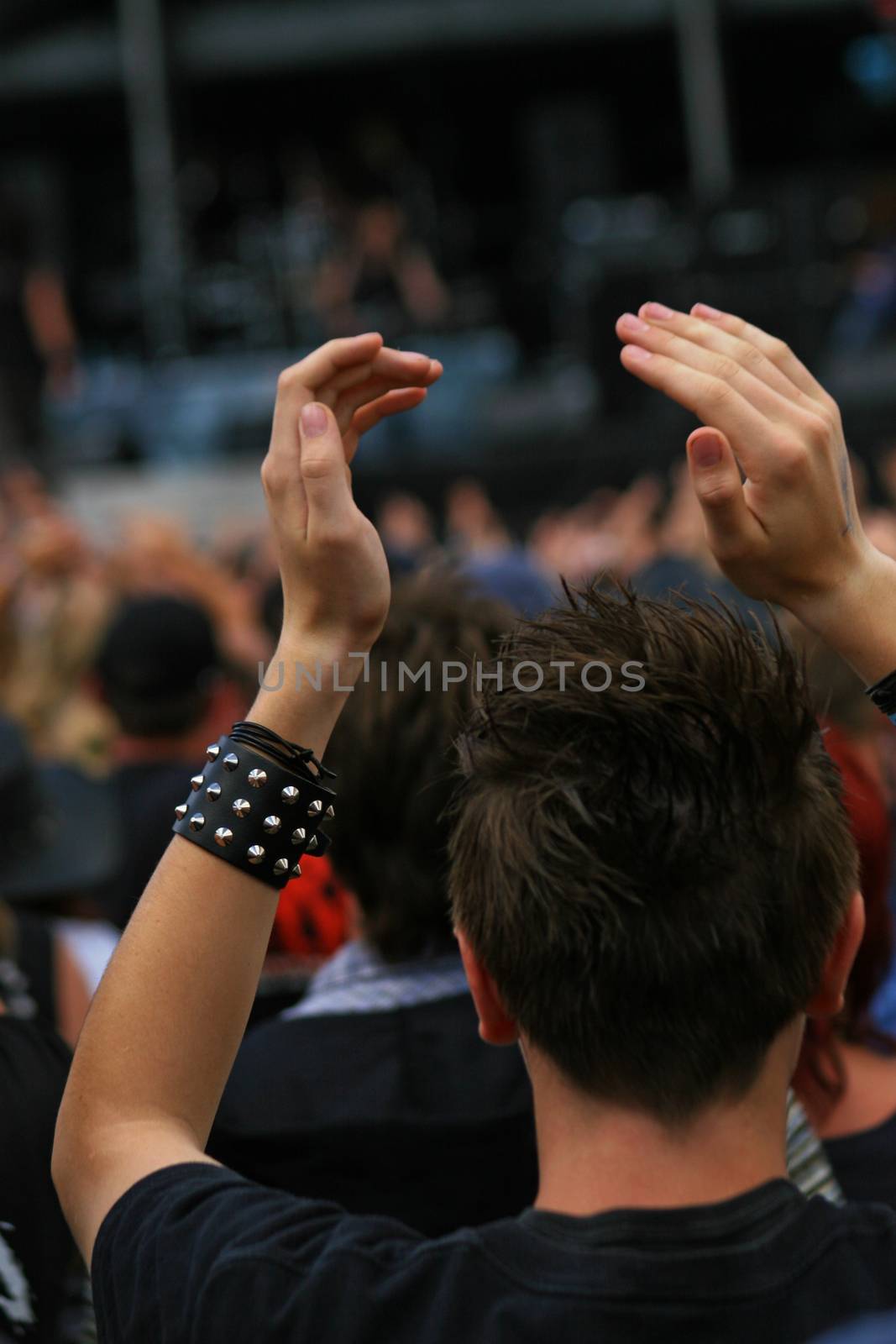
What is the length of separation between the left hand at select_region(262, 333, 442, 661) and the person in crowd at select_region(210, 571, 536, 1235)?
273 millimetres

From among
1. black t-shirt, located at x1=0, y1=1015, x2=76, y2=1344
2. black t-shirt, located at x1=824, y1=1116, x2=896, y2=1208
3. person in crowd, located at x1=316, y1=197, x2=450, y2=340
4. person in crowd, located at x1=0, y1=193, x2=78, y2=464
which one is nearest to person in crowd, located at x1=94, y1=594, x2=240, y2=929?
black t-shirt, located at x1=0, y1=1015, x2=76, y2=1344

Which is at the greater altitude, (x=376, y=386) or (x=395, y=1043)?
(x=376, y=386)

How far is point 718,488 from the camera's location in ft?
3.69

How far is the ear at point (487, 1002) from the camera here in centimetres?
110

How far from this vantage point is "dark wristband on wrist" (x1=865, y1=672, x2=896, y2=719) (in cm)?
116

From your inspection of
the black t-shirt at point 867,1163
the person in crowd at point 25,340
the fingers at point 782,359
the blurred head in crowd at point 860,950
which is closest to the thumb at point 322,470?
the fingers at point 782,359

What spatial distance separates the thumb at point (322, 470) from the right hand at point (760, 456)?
0.77 feet

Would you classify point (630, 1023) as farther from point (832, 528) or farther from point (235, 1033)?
point (832, 528)

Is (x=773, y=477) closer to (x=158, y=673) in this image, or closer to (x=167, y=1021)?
(x=167, y=1021)

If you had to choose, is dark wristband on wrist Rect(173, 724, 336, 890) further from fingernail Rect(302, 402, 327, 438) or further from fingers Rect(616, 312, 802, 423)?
fingers Rect(616, 312, 802, 423)

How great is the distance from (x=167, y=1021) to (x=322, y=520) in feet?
1.24

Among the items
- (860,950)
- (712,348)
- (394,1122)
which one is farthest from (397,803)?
(712,348)

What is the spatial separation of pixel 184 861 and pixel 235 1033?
0.13 meters

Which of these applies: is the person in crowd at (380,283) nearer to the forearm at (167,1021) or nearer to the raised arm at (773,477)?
the raised arm at (773,477)
